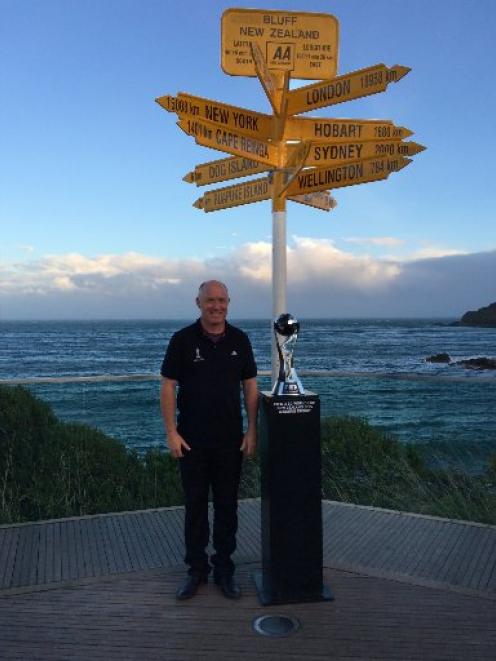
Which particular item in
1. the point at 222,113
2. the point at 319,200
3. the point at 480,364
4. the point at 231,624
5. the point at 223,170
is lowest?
the point at 480,364

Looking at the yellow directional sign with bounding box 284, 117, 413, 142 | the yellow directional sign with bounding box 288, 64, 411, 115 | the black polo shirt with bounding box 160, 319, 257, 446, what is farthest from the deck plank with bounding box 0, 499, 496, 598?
the yellow directional sign with bounding box 288, 64, 411, 115

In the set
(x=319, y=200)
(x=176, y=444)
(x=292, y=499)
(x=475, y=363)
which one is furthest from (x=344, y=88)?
(x=475, y=363)

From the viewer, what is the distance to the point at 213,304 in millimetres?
3430

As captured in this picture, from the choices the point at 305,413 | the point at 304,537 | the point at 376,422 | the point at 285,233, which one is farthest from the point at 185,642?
the point at 376,422

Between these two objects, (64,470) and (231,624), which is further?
(64,470)

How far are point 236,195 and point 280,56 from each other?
110 cm

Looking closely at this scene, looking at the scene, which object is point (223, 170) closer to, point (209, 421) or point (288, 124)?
point (288, 124)

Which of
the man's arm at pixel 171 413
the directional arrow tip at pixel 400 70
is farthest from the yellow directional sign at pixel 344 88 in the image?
the man's arm at pixel 171 413

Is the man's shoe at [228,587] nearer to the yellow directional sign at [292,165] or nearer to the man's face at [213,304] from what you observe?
the man's face at [213,304]

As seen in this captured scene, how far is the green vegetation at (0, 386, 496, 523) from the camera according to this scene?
5.25 m

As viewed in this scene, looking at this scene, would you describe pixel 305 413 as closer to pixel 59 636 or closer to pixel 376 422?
pixel 59 636

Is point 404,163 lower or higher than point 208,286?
higher

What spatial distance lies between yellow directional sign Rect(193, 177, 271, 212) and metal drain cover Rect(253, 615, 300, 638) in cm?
295

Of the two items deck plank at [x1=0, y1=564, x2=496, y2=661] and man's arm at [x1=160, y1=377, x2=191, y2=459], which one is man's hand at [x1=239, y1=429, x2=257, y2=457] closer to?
man's arm at [x1=160, y1=377, x2=191, y2=459]
